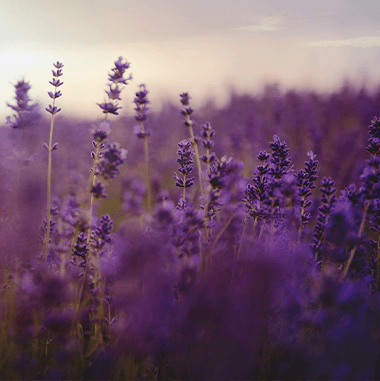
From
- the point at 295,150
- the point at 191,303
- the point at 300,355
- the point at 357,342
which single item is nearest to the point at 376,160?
the point at 357,342

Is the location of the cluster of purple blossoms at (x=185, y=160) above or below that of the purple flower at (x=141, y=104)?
below

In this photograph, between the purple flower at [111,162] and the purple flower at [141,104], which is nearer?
the purple flower at [111,162]

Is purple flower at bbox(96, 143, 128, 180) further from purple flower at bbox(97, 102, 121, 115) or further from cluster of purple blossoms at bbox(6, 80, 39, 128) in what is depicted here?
cluster of purple blossoms at bbox(6, 80, 39, 128)

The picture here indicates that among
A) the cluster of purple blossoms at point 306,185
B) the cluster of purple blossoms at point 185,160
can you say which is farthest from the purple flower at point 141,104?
the cluster of purple blossoms at point 306,185

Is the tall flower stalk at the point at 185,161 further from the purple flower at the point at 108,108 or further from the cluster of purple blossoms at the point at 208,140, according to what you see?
the purple flower at the point at 108,108

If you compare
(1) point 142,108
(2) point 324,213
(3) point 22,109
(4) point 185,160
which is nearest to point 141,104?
(1) point 142,108

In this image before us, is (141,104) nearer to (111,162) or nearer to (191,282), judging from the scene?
(111,162)

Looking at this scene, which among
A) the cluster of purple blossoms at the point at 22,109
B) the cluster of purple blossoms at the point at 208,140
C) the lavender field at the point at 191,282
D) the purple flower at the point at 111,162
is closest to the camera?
the lavender field at the point at 191,282

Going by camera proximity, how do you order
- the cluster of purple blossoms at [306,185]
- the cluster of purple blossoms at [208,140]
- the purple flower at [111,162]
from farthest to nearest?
the cluster of purple blossoms at [306,185], the cluster of purple blossoms at [208,140], the purple flower at [111,162]

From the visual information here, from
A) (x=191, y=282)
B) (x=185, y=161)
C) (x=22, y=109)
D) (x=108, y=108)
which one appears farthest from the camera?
(x=185, y=161)

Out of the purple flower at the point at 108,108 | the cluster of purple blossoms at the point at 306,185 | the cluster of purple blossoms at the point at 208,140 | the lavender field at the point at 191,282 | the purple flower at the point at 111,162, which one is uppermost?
the purple flower at the point at 108,108

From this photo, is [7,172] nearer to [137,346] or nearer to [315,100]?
[137,346]

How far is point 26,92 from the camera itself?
204cm

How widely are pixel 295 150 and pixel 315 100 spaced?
4.96 m
